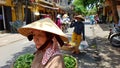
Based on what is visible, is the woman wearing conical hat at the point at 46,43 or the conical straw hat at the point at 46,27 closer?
the woman wearing conical hat at the point at 46,43

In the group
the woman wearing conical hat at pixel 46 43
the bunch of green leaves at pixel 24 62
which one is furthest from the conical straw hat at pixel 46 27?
the bunch of green leaves at pixel 24 62

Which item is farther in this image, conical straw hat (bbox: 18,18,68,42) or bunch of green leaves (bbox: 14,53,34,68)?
bunch of green leaves (bbox: 14,53,34,68)

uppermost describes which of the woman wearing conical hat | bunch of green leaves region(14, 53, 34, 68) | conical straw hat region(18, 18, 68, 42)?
conical straw hat region(18, 18, 68, 42)

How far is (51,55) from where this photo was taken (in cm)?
218

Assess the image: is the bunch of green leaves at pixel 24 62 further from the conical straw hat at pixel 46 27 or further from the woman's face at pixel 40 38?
the woman's face at pixel 40 38

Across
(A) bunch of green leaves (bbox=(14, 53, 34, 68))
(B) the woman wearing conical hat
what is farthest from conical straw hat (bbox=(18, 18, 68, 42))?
(A) bunch of green leaves (bbox=(14, 53, 34, 68))

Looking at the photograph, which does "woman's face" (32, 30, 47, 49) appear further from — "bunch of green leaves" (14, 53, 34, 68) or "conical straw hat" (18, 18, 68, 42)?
"bunch of green leaves" (14, 53, 34, 68)

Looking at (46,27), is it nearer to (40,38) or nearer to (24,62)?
(40,38)

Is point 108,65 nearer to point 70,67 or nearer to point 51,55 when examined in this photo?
point 70,67

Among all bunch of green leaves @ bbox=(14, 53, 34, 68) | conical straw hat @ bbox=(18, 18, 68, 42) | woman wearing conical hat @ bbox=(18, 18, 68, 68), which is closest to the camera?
woman wearing conical hat @ bbox=(18, 18, 68, 68)

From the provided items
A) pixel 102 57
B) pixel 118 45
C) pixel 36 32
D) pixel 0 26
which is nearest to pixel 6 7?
pixel 0 26

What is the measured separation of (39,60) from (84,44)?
804 cm

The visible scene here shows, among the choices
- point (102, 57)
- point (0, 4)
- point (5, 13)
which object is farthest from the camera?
point (5, 13)

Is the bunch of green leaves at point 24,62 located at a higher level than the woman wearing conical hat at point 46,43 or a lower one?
lower
